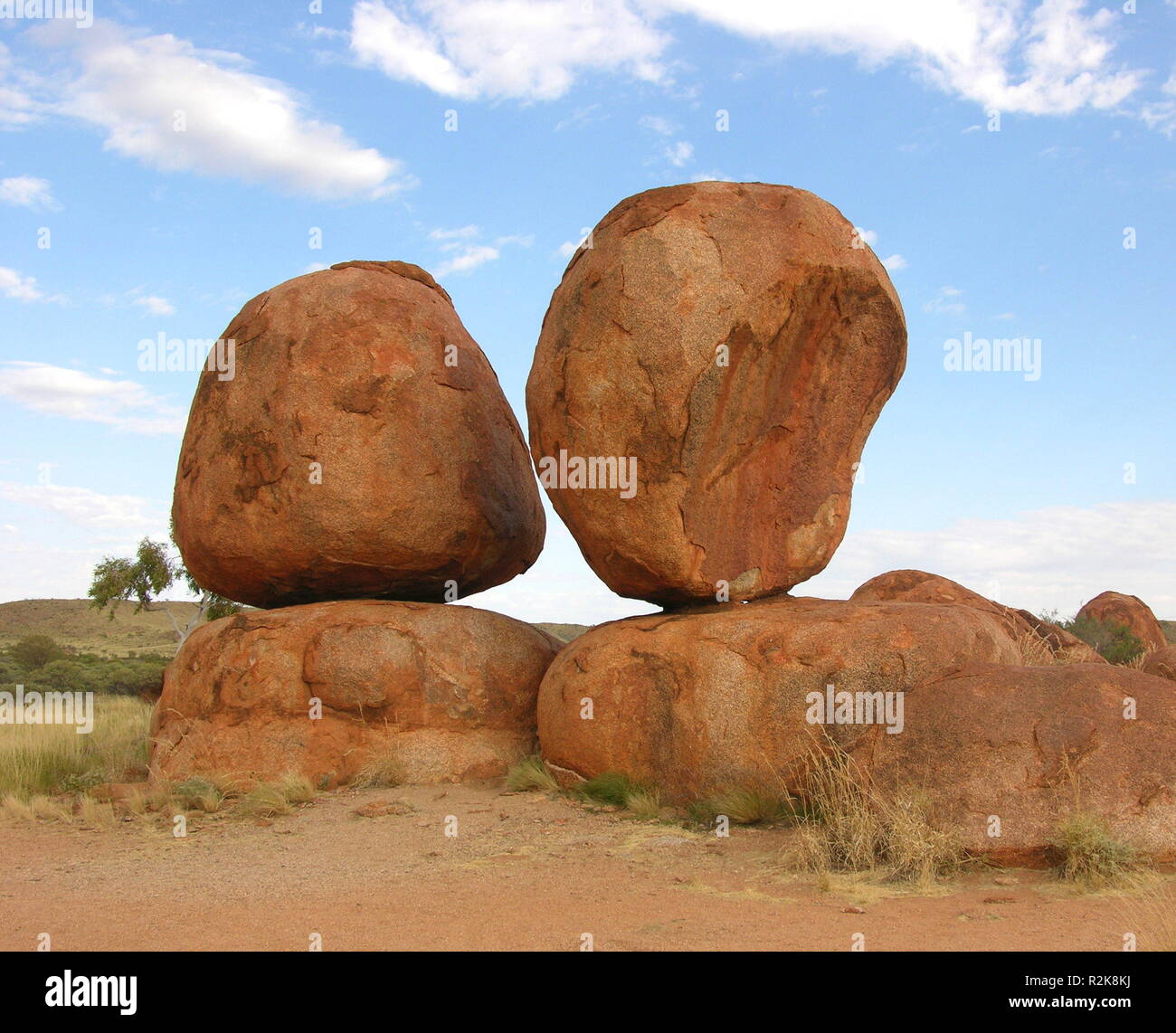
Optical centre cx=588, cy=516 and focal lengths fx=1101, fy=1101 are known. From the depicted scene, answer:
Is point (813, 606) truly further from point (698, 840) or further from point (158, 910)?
point (158, 910)

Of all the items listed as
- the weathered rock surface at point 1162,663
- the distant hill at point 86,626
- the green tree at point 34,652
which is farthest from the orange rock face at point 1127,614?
the distant hill at point 86,626

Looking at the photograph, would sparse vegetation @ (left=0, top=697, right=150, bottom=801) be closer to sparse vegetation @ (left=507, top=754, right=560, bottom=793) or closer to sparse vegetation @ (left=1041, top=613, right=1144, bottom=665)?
sparse vegetation @ (left=507, top=754, right=560, bottom=793)

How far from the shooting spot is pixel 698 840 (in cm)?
633

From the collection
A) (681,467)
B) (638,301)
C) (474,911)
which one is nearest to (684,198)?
(638,301)

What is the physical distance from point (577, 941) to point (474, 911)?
73 centimetres

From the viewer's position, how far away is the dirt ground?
4.51 meters

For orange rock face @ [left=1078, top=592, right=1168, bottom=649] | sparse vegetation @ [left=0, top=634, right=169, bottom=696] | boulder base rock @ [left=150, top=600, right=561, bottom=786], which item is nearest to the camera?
boulder base rock @ [left=150, top=600, right=561, bottom=786]

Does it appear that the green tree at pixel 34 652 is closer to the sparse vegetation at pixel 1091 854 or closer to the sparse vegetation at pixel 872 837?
the sparse vegetation at pixel 872 837

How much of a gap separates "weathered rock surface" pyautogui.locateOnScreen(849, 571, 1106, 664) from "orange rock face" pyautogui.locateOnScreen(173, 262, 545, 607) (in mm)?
4008

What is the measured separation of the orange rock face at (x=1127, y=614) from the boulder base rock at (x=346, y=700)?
56.1 ft

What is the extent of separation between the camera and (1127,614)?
22.0 m

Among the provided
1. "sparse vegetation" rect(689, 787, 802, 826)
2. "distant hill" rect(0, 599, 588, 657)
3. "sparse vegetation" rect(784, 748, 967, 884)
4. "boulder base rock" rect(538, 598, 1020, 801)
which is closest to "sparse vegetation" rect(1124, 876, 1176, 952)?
"sparse vegetation" rect(784, 748, 967, 884)

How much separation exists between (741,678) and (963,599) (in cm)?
493

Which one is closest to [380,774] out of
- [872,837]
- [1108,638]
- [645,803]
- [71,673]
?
[645,803]
